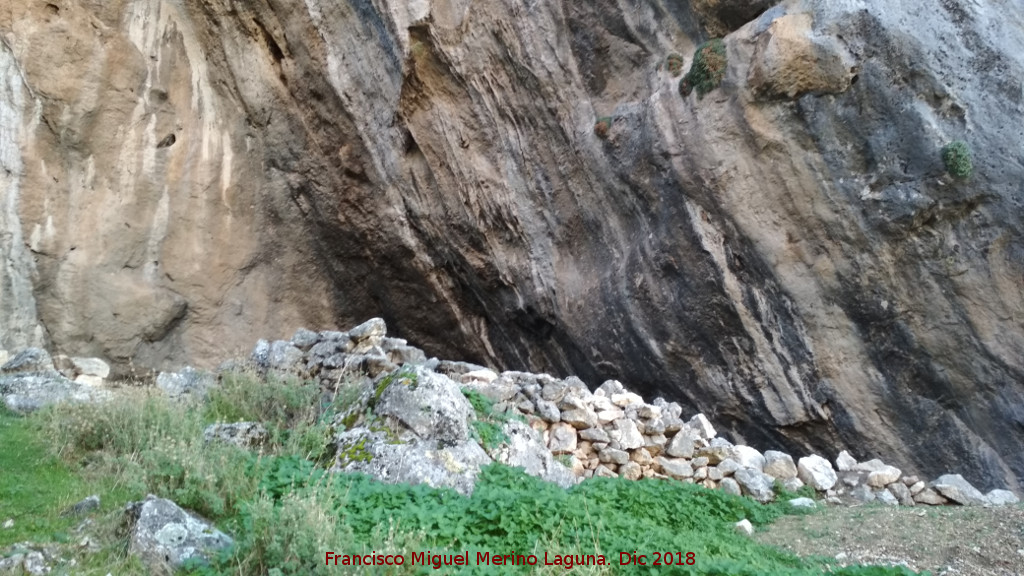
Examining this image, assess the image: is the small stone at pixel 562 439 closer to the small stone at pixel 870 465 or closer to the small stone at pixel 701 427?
the small stone at pixel 701 427

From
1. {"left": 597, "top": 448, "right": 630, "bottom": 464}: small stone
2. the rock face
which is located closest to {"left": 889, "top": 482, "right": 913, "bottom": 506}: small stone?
the rock face

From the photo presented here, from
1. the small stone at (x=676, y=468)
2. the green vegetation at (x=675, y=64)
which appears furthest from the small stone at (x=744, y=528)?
the green vegetation at (x=675, y=64)

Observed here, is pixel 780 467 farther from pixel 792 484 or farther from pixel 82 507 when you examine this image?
pixel 82 507

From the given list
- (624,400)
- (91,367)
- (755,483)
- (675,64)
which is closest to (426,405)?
(624,400)

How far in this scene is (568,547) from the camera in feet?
13.0

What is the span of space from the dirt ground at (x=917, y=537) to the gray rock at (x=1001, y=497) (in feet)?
2.88

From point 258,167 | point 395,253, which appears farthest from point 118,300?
point 395,253

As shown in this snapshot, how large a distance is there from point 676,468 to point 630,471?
47cm

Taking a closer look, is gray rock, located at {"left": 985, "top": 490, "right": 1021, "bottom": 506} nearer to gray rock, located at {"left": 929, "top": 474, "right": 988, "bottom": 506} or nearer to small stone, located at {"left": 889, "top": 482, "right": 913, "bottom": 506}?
gray rock, located at {"left": 929, "top": 474, "right": 988, "bottom": 506}

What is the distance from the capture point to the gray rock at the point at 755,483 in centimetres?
734

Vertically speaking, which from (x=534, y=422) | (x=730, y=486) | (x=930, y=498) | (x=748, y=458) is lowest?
(x=930, y=498)

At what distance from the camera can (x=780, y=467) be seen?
773 cm

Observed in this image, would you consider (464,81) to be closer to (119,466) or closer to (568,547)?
(119,466)

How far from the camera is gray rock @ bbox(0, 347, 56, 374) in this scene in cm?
834
